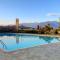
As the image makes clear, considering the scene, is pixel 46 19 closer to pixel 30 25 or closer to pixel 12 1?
pixel 30 25

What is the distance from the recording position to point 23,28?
24641 mm

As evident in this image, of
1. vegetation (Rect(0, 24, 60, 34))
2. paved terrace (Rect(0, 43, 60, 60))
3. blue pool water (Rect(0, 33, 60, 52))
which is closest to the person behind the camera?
paved terrace (Rect(0, 43, 60, 60))

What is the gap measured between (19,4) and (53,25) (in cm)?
689

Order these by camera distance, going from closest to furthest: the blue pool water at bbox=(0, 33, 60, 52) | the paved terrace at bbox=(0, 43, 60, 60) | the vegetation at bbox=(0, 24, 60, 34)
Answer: the paved terrace at bbox=(0, 43, 60, 60), the blue pool water at bbox=(0, 33, 60, 52), the vegetation at bbox=(0, 24, 60, 34)

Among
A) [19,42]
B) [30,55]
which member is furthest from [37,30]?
[30,55]

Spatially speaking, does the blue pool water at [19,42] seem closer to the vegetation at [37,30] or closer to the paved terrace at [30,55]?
Result: the paved terrace at [30,55]

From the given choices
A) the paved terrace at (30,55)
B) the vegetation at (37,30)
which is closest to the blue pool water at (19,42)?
the paved terrace at (30,55)

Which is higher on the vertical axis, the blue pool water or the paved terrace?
the paved terrace

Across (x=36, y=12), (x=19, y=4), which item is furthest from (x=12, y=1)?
(x=36, y=12)

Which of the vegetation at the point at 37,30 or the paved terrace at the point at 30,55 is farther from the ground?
the vegetation at the point at 37,30

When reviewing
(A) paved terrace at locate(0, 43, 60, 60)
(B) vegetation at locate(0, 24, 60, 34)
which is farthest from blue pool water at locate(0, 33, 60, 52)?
(B) vegetation at locate(0, 24, 60, 34)

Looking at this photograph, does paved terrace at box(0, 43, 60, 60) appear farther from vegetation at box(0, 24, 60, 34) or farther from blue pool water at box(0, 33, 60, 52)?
vegetation at box(0, 24, 60, 34)

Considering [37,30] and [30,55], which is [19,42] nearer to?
[30,55]

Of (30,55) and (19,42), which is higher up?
(30,55)
